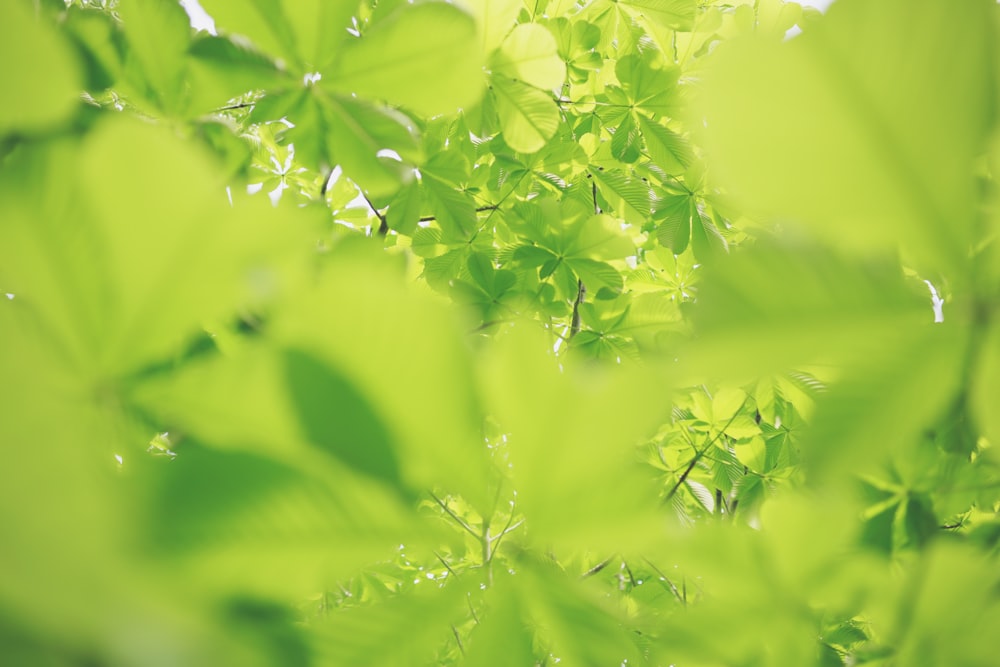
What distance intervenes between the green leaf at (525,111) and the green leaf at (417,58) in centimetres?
46

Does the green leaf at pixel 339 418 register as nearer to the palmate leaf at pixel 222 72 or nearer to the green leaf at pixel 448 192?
the palmate leaf at pixel 222 72

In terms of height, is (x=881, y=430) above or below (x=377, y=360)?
below

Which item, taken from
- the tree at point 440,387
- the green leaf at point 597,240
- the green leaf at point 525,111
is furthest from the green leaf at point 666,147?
the tree at point 440,387

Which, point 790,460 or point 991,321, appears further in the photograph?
point 790,460

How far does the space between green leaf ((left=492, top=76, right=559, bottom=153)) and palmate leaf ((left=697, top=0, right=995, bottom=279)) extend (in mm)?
839

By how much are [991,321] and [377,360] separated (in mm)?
384

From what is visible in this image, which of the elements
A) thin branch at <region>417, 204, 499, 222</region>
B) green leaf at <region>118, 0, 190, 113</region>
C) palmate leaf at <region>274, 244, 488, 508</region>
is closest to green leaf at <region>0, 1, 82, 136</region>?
palmate leaf at <region>274, 244, 488, 508</region>

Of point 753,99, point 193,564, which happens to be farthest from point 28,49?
point 753,99

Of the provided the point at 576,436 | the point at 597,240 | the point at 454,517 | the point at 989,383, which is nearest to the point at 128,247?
the point at 576,436

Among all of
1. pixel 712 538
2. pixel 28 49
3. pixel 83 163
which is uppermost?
pixel 28 49

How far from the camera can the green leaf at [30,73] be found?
361 mm

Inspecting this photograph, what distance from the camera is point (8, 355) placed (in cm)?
28

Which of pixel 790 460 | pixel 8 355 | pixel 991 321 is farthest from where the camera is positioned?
pixel 790 460

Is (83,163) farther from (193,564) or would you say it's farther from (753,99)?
(753,99)
